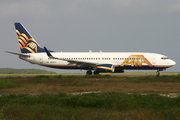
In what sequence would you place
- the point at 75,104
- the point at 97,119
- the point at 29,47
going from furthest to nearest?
the point at 29,47
the point at 75,104
the point at 97,119

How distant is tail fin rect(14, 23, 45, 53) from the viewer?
148 feet

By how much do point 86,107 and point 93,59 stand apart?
29.2 m

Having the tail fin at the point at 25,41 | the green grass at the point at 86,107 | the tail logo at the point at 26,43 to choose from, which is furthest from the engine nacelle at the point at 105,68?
the green grass at the point at 86,107

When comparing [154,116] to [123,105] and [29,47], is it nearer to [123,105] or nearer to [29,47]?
[123,105]

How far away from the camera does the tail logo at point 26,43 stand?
45.1 metres

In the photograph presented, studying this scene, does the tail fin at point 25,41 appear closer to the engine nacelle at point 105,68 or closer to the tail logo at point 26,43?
the tail logo at point 26,43

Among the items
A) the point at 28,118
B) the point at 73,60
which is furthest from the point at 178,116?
the point at 73,60

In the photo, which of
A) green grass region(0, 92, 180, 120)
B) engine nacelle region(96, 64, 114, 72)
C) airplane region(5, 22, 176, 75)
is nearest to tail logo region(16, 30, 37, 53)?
airplane region(5, 22, 176, 75)

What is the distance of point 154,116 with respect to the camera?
1022cm

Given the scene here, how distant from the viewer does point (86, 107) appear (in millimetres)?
12930

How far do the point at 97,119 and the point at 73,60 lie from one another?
29.7m

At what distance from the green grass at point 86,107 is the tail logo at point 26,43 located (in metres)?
30.3

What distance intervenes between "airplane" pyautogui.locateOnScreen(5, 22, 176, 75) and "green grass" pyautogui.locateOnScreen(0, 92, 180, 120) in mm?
24758

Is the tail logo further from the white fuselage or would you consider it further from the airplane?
the white fuselage
